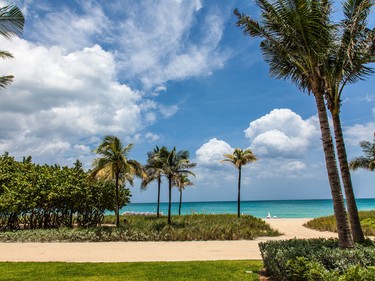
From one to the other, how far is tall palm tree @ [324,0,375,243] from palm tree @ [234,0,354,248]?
50cm

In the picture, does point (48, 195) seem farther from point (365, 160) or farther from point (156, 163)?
point (365, 160)

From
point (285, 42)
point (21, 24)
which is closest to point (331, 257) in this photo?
point (285, 42)

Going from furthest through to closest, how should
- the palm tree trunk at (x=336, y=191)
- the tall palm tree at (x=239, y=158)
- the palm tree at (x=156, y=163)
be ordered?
1. the tall palm tree at (x=239, y=158)
2. the palm tree at (x=156, y=163)
3. the palm tree trunk at (x=336, y=191)

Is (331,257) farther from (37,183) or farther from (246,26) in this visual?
(37,183)

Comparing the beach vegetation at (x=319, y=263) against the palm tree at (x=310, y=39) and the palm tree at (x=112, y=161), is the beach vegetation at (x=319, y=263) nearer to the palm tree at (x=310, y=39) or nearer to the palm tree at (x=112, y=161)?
the palm tree at (x=310, y=39)

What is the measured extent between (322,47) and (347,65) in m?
1.82

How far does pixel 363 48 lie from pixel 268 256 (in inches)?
271

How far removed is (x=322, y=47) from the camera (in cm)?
816

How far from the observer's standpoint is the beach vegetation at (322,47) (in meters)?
7.55

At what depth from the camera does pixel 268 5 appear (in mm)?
8266

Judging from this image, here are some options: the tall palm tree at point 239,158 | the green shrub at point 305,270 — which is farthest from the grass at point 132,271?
the tall palm tree at point 239,158

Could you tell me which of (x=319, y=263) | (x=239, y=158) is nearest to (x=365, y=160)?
(x=239, y=158)

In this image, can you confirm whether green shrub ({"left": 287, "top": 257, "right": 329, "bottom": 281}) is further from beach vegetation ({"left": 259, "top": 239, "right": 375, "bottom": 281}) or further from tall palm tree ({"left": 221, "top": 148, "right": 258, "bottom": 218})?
tall palm tree ({"left": 221, "top": 148, "right": 258, "bottom": 218})

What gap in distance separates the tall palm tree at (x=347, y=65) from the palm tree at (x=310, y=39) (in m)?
0.50
